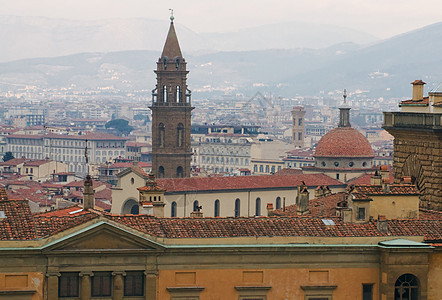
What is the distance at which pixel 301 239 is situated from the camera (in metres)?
37.7

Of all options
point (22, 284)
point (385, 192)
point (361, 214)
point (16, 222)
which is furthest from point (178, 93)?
point (22, 284)

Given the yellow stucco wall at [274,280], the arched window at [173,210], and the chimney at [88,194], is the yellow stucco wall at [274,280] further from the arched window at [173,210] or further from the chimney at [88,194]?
the arched window at [173,210]

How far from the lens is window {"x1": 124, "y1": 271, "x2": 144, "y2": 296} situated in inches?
1432

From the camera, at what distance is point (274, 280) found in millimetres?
37375

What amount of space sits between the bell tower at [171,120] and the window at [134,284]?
233 ft

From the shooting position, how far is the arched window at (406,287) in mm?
37906

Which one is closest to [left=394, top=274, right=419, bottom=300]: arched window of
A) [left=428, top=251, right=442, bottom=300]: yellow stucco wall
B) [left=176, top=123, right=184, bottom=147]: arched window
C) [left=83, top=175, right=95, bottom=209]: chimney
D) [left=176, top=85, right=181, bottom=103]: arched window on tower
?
[left=428, top=251, right=442, bottom=300]: yellow stucco wall

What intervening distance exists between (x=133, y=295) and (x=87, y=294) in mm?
1185

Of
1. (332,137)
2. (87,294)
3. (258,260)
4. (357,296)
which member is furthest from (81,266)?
(332,137)

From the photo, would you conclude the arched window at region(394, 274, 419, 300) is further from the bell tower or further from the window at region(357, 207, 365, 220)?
the bell tower

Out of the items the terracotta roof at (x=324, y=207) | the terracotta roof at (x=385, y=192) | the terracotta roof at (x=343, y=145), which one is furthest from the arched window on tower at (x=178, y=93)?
the terracotta roof at (x=385, y=192)

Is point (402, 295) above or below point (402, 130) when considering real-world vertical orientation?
below

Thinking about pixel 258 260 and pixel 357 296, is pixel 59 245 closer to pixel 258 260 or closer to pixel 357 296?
pixel 258 260

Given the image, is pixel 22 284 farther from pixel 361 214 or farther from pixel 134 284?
pixel 361 214
